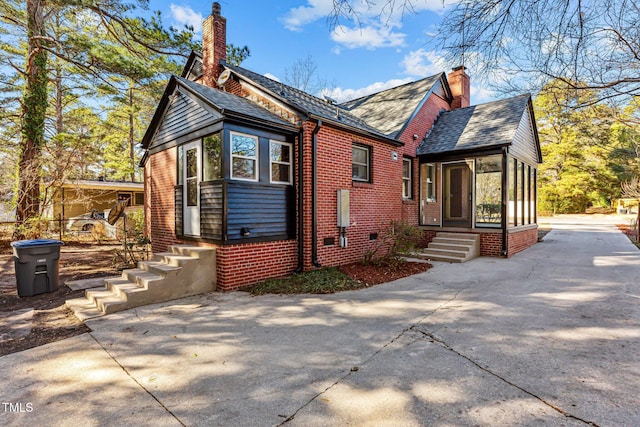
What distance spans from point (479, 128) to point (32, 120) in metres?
15.9

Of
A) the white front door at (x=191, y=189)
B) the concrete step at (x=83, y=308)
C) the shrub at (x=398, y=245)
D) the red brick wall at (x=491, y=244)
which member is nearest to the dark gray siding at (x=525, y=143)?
the red brick wall at (x=491, y=244)

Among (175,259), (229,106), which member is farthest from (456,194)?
(175,259)

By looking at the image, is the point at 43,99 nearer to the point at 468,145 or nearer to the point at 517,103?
the point at 468,145

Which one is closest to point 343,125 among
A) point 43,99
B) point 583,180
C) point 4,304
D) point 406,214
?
point 406,214

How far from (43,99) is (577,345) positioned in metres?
16.4

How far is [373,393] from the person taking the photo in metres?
2.64

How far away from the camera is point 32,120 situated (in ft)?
36.4

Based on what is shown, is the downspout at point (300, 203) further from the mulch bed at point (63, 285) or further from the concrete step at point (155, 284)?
the concrete step at point (155, 284)

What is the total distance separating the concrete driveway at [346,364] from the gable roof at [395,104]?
21.8 feet

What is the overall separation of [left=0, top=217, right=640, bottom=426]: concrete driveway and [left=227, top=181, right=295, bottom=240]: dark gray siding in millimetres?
1556

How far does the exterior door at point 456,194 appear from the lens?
11773 mm

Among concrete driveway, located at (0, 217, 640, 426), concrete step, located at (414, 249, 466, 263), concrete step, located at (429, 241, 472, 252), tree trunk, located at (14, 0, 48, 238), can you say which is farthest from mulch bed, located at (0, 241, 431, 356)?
tree trunk, located at (14, 0, 48, 238)

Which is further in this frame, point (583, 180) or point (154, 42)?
point (583, 180)

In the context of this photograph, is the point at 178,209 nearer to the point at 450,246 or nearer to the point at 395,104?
the point at 450,246
